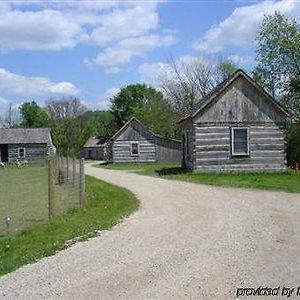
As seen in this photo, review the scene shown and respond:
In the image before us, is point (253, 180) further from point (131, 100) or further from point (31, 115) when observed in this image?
point (31, 115)

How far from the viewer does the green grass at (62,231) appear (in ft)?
33.5

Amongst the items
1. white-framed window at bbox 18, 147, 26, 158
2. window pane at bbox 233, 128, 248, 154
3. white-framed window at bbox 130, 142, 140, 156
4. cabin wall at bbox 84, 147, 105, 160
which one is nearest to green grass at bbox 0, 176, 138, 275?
window pane at bbox 233, 128, 248, 154

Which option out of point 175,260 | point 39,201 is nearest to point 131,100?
point 39,201

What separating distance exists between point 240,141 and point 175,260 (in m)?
21.6

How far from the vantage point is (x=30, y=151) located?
221 ft

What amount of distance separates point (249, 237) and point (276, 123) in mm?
19903

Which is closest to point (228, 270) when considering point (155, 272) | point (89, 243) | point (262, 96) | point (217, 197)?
point (155, 272)

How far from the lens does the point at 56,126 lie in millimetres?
97562

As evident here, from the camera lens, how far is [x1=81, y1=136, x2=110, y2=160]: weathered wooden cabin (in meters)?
83.4

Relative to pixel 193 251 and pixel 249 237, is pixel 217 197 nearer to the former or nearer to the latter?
pixel 249 237

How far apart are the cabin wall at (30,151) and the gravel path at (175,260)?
53367 mm

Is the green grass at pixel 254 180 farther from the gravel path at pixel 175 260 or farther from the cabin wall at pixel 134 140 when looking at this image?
the cabin wall at pixel 134 140

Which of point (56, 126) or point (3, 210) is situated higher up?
point (56, 126)

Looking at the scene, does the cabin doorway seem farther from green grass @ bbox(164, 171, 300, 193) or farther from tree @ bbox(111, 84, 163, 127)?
green grass @ bbox(164, 171, 300, 193)
